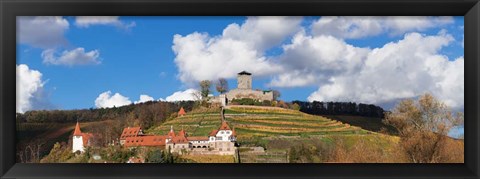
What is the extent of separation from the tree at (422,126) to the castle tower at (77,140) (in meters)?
1.91

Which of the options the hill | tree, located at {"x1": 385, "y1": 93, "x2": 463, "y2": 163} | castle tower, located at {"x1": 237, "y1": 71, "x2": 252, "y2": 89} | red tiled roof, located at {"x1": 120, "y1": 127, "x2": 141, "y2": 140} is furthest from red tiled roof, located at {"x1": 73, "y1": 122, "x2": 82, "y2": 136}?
tree, located at {"x1": 385, "y1": 93, "x2": 463, "y2": 163}

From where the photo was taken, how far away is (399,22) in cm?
298

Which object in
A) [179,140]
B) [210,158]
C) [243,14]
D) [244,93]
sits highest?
[243,14]

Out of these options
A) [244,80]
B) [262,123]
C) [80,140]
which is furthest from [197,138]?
[80,140]

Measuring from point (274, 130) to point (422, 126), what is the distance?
3.87ft

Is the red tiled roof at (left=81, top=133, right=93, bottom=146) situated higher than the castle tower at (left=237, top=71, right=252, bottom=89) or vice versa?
the castle tower at (left=237, top=71, right=252, bottom=89)

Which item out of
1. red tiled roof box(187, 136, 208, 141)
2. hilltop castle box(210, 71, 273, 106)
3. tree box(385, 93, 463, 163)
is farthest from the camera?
red tiled roof box(187, 136, 208, 141)

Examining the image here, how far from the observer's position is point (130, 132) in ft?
10.4

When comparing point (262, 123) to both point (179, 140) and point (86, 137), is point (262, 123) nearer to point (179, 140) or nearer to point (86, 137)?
point (179, 140)

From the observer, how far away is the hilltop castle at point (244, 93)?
307 centimetres

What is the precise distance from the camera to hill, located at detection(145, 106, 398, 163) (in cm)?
310

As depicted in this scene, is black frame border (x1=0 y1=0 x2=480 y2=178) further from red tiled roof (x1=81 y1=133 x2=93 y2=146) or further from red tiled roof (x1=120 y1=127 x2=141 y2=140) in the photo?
red tiled roof (x1=120 y1=127 x2=141 y2=140)

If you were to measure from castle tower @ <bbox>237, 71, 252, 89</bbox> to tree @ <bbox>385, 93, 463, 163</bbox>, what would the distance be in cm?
90
